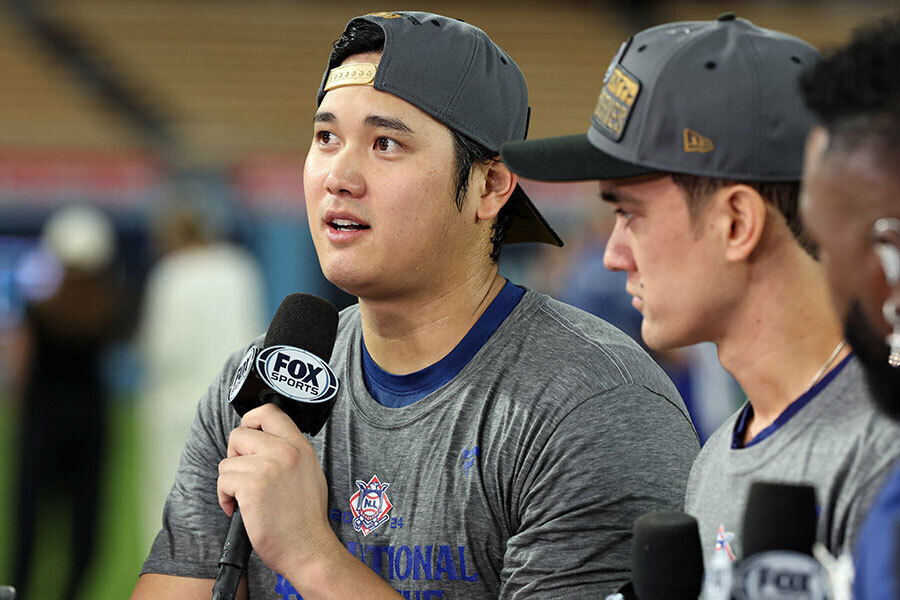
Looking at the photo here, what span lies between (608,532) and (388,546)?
0.41 m

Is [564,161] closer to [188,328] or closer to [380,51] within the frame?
[380,51]

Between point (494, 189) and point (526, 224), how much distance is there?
0.59ft

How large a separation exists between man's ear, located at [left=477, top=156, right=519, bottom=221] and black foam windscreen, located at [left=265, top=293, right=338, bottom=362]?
41cm

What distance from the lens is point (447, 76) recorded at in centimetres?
220

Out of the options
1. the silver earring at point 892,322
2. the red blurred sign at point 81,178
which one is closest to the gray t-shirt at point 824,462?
the silver earring at point 892,322

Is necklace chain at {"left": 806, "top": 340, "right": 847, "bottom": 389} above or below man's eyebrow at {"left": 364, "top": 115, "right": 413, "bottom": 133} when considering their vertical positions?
below

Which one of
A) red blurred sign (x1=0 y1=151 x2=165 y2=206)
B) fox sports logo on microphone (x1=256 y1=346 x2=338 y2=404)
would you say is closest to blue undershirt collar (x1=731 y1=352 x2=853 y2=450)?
fox sports logo on microphone (x1=256 y1=346 x2=338 y2=404)

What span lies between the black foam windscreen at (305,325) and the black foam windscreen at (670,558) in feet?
2.76

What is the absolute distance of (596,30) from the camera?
1039cm

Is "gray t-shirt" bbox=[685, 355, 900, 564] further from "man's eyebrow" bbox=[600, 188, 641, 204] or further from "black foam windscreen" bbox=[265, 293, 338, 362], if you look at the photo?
"black foam windscreen" bbox=[265, 293, 338, 362]

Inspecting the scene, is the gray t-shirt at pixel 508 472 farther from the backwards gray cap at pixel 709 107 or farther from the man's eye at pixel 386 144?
the backwards gray cap at pixel 709 107

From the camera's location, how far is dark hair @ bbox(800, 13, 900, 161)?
1.12 meters

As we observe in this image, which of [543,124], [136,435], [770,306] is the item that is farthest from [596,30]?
[770,306]

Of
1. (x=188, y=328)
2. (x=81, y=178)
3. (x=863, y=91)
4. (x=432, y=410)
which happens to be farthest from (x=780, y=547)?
(x=81, y=178)
